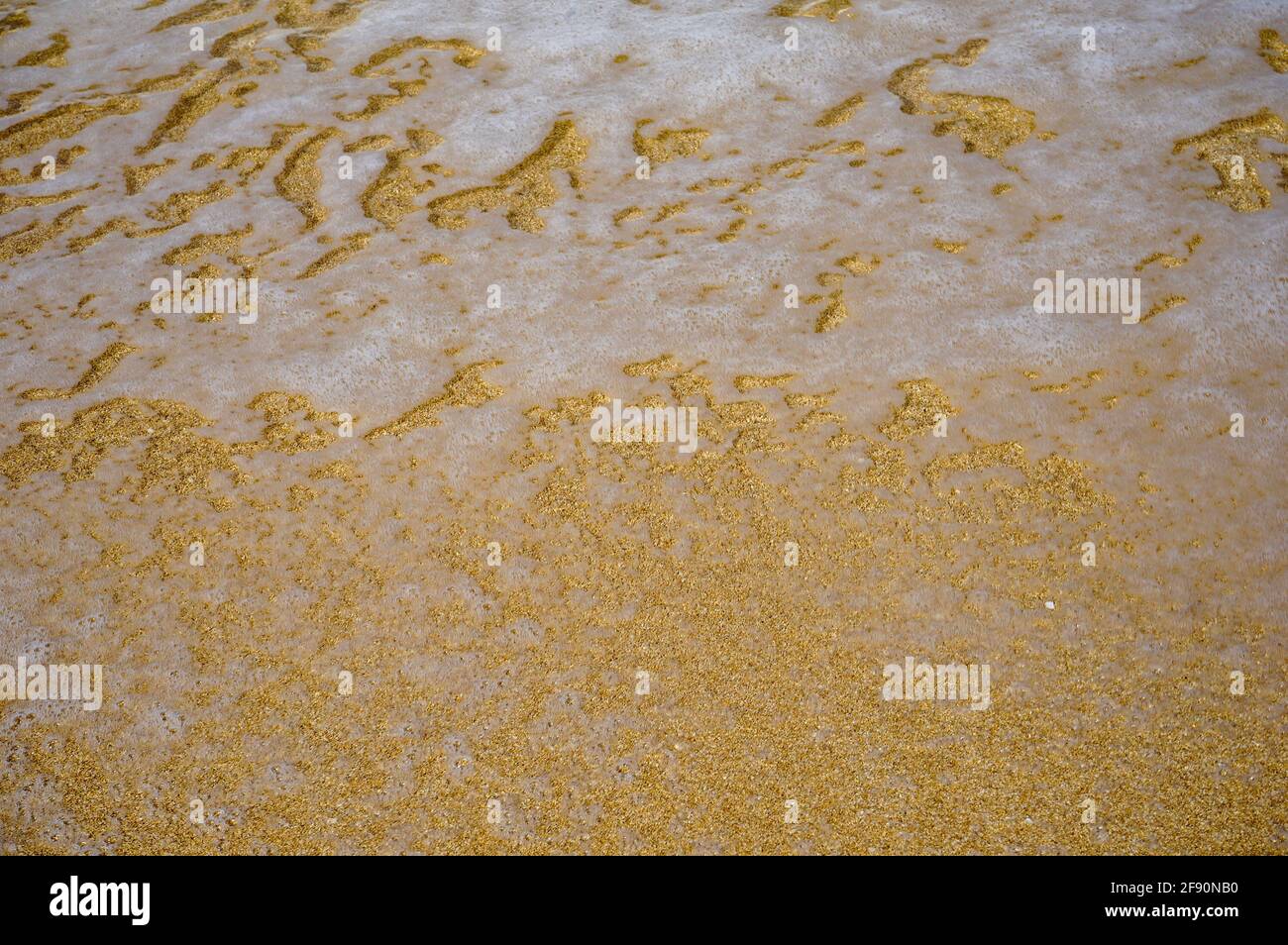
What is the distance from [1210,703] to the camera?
1.90 m

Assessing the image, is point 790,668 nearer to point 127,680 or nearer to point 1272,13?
point 127,680

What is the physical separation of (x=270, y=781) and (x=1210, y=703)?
168 cm

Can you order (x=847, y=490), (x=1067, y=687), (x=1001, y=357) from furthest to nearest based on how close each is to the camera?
1. (x=1001, y=357)
2. (x=847, y=490)
3. (x=1067, y=687)

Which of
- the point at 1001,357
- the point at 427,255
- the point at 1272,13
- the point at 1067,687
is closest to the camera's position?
the point at 1067,687

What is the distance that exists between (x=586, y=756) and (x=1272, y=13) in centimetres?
419

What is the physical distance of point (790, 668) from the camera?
2012 mm

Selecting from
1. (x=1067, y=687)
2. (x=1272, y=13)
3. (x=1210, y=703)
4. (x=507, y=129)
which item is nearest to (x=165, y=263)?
(x=507, y=129)

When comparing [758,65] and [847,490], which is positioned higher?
[758,65]

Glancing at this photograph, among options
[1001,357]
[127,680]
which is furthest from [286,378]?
[1001,357]

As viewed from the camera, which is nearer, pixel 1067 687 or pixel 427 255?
pixel 1067 687
